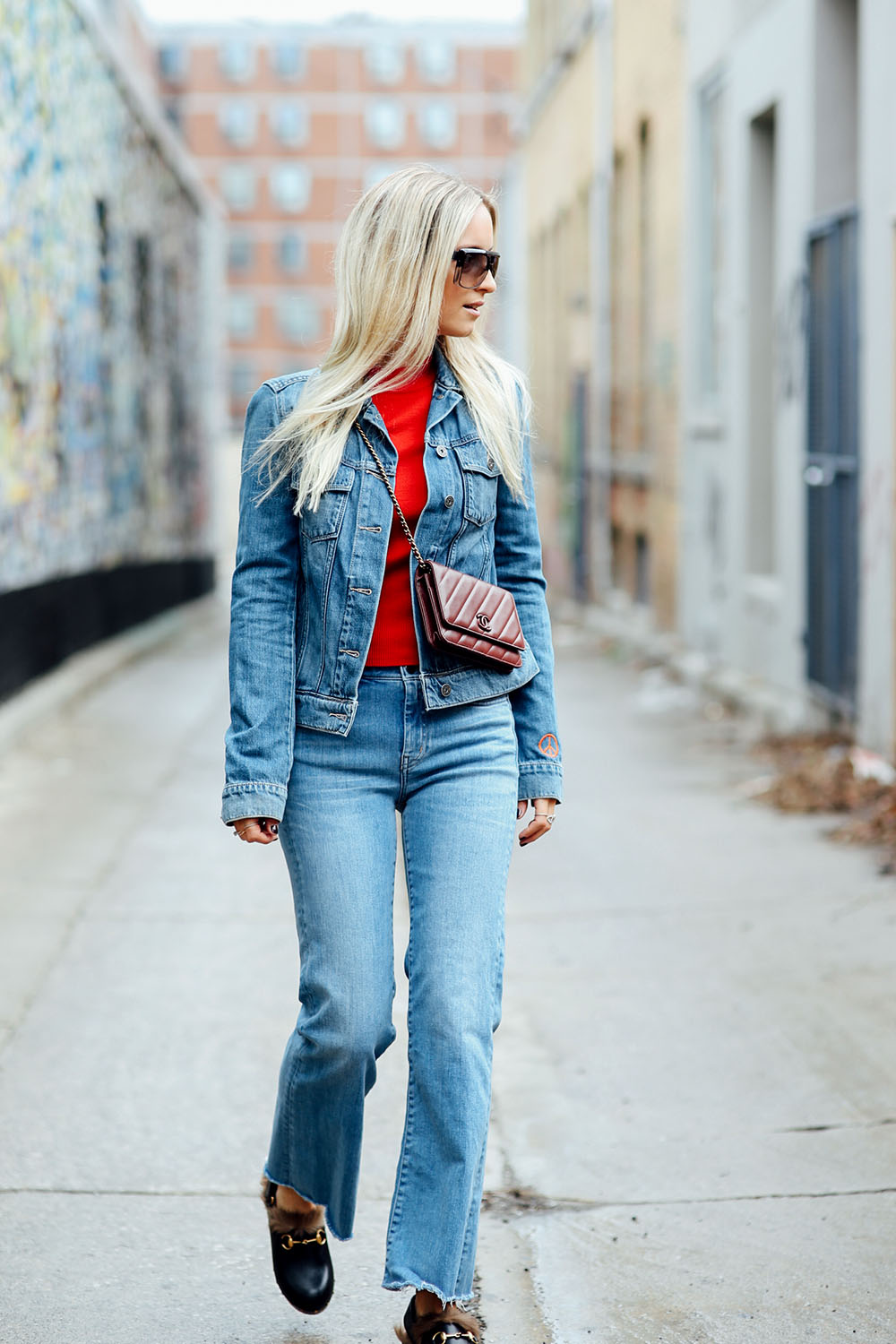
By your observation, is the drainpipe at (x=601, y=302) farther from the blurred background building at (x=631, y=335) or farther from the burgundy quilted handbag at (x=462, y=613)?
the burgundy quilted handbag at (x=462, y=613)

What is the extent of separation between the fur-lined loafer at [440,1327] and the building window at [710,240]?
10.7 m

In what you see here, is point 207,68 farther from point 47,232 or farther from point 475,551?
point 475,551

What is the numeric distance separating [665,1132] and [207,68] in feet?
277

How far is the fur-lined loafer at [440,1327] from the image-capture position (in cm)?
285

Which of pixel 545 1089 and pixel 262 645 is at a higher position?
pixel 262 645

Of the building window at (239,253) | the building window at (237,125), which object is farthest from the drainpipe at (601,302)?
the building window at (237,125)

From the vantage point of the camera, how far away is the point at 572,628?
18.3 meters

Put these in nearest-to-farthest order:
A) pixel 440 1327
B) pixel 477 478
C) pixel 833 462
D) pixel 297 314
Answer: pixel 440 1327, pixel 477 478, pixel 833 462, pixel 297 314

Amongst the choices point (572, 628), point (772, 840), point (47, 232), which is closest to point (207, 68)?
point (572, 628)

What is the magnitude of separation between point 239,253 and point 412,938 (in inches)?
3293

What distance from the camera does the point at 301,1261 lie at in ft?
10.2

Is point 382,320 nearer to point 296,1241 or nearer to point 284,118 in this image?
point 296,1241

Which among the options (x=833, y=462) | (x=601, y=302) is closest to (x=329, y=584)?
(x=833, y=462)

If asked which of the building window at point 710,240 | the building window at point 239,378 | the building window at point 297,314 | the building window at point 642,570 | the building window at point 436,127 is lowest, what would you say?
the building window at point 642,570
